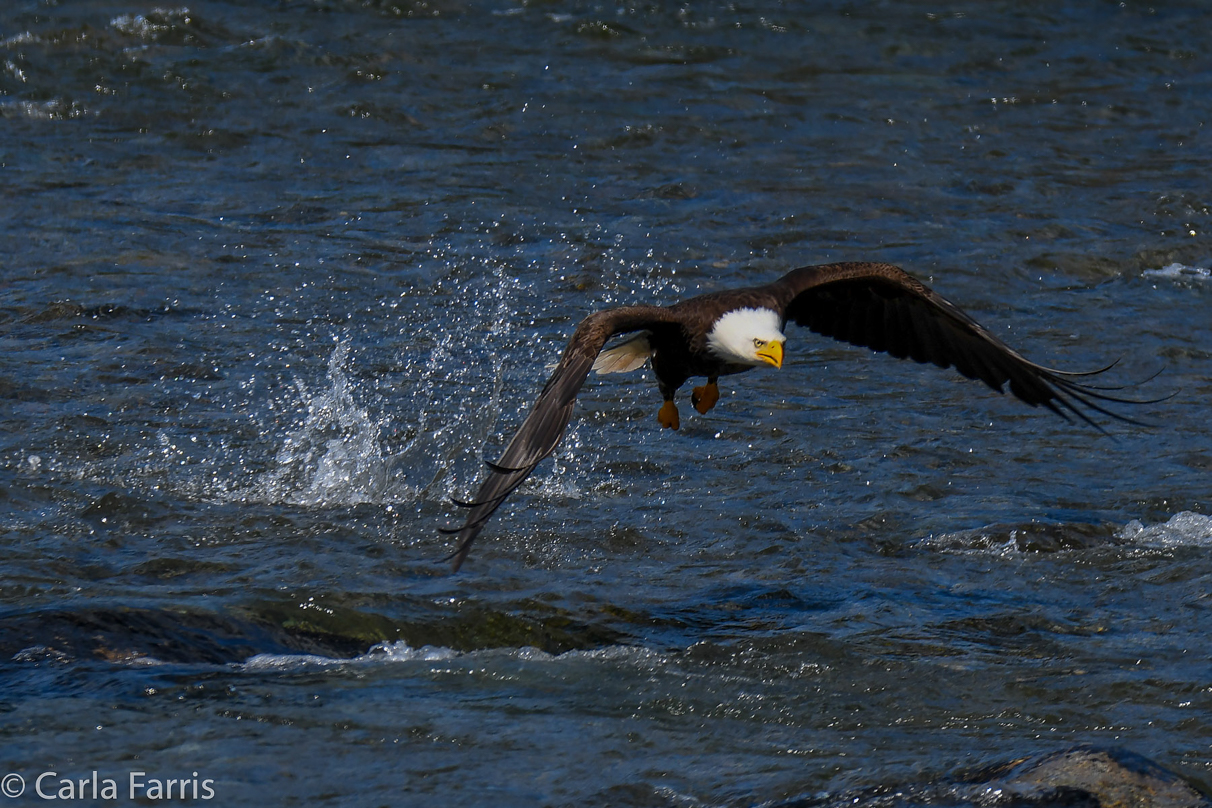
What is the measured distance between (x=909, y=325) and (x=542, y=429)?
1.88m

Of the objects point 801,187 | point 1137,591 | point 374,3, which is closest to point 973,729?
point 1137,591

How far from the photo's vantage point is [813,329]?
5.99 meters

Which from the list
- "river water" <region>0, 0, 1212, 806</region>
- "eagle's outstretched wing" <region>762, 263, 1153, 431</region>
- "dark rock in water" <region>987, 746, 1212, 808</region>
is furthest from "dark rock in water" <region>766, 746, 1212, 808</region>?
"eagle's outstretched wing" <region>762, 263, 1153, 431</region>

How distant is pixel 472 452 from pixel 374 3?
711 centimetres

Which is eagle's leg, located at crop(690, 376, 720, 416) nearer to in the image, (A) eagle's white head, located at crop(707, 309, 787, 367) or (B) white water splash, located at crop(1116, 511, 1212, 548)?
(A) eagle's white head, located at crop(707, 309, 787, 367)

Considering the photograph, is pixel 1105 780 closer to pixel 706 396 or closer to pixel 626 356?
pixel 706 396

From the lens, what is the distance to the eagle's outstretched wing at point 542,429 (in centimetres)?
404

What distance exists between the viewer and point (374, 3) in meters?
12.4

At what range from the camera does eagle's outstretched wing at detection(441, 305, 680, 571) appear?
4.04m

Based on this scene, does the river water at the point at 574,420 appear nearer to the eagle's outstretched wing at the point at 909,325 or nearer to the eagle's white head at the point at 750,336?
the eagle's outstretched wing at the point at 909,325

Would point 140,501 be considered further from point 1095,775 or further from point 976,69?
point 976,69

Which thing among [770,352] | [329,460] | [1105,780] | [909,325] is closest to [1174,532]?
[909,325]

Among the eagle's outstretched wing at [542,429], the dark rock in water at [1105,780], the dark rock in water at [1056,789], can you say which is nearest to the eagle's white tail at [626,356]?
the eagle's outstretched wing at [542,429]

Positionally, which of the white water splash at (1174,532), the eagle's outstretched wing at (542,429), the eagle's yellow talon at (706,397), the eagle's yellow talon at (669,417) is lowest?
the white water splash at (1174,532)
